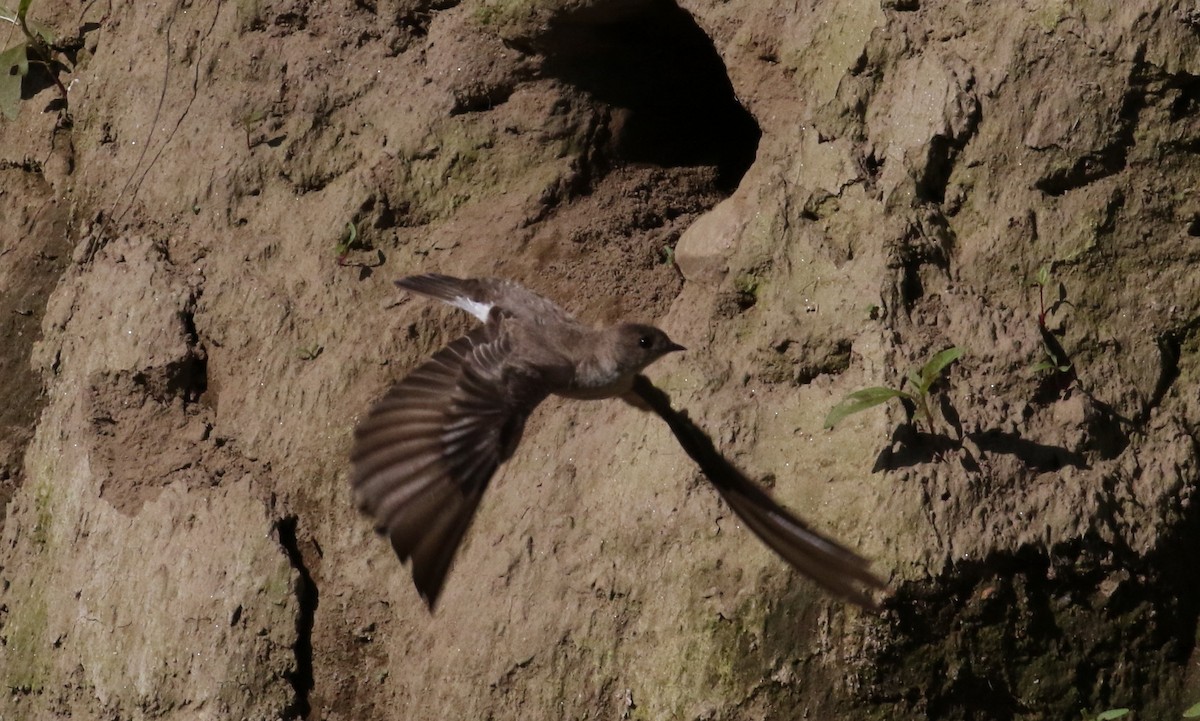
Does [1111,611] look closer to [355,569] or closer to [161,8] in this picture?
[355,569]

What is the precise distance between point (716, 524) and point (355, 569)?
3.86ft

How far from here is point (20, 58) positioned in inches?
199

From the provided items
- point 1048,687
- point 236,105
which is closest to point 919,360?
point 1048,687

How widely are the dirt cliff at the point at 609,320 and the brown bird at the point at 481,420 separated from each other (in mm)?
136

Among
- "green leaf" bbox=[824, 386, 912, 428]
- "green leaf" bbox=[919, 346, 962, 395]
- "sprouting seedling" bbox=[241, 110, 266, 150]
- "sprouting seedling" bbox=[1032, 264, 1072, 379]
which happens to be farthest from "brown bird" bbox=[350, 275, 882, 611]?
"sprouting seedling" bbox=[241, 110, 266, 150]

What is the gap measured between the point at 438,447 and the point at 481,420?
0.16 meters

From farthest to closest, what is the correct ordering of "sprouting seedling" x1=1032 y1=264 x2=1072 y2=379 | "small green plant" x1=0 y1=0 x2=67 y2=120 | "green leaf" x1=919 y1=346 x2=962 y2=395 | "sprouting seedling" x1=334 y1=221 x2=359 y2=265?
→ "small green plant" x1=0 y1=0 x2=67 y2=120 → "sprouting seedling" x1=334 y1=221 x2=359 y2=265 → "sprouting seedling" x1=1032 y1=264 x2=1072 y2=379 → "green leaf" x1=919 y1=346 x2=962 y2=395

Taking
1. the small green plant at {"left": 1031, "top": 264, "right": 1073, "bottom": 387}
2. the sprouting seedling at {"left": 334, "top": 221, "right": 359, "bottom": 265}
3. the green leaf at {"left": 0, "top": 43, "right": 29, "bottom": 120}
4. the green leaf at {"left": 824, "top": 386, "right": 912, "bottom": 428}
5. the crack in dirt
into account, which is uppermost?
the small green plant at {"left": 1031, "top": 264, "right": 1073, "bottom": 387}

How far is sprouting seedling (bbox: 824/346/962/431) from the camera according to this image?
355cm

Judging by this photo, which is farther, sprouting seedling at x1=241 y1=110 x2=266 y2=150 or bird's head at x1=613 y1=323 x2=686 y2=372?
sprouting seedling at x1=241 y1=110 x2=266 y2=150

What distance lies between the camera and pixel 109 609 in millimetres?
4273

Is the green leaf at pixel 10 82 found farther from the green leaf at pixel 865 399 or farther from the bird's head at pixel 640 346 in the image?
the green leaf at pixel 865 399

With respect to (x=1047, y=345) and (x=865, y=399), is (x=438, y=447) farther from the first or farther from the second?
(x=1047, y=345)

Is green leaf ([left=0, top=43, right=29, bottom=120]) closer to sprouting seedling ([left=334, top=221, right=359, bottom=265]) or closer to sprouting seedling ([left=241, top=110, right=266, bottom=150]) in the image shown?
sprouting seedling ([left=241, top=110, right=266, bottom=150])
